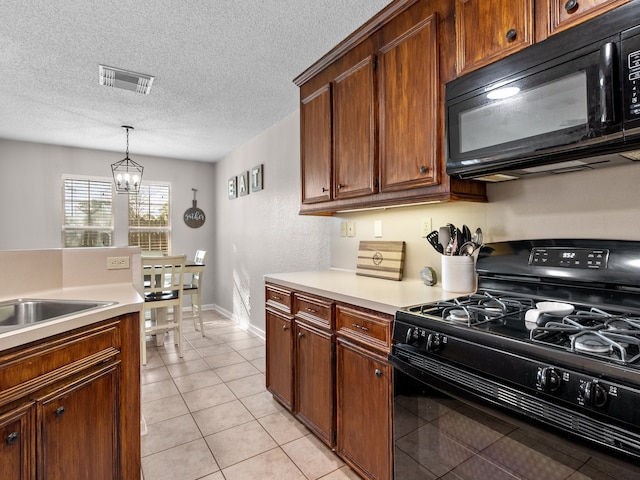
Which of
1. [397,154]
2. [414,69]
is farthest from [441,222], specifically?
[414,69]

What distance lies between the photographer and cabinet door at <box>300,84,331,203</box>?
93.3 inches

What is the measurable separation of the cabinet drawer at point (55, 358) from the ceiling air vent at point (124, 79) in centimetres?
209

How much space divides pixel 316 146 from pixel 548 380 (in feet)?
6.64

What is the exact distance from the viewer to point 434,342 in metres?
1.17

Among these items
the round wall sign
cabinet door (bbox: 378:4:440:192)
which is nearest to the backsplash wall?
cabinet door (bbox: 378:4:440:192)

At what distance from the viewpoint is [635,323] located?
3.32 ft

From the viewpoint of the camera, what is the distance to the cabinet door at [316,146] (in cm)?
237

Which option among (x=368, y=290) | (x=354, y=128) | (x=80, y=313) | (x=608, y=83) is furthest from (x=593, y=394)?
(x=354, y=128)

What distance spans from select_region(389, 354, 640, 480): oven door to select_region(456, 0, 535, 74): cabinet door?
1.26 meters

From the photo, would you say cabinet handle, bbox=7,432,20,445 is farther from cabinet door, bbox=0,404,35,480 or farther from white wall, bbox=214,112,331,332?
white wall, bbox=214,112,331,332

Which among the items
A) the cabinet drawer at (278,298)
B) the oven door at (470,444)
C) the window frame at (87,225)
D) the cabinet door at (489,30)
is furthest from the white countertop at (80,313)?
the window frame at (87,225)

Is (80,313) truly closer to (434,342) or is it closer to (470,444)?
(434,342)

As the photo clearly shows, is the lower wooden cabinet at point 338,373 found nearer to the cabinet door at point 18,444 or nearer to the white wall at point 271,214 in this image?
the white wall at point 271,214

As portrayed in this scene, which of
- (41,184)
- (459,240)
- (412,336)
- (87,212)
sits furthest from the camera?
(87,212)
